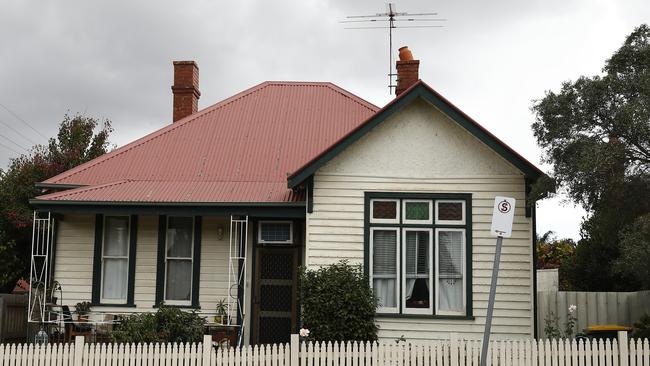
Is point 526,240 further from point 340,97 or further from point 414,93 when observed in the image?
point 340,97

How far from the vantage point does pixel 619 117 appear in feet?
36.5

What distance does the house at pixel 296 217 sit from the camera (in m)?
13.9

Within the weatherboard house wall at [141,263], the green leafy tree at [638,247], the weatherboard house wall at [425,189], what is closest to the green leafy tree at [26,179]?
the weatherboard house wall at [141,263]

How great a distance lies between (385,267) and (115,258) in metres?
5.82

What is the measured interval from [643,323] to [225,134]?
9919mm

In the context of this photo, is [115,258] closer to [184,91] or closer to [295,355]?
[184,91]

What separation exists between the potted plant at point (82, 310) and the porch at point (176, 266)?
0.10 meters

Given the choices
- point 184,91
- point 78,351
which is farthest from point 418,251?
point 184,91

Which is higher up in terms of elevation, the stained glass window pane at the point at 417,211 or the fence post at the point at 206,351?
the stained glass window pane at the point at 417,211

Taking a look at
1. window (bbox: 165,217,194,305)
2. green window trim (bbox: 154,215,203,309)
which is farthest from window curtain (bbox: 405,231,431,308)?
window (bbox: 165,217,194,305)

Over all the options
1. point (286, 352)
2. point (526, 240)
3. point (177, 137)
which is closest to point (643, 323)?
point (526, 240)

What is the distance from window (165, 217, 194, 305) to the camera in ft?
52.4

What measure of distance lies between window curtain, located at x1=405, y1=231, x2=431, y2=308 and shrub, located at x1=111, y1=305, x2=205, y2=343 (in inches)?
157

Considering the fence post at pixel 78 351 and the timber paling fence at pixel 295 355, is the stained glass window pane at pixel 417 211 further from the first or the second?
the fence post at pixel 78 351
